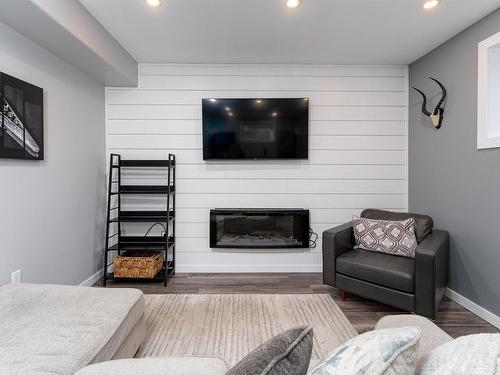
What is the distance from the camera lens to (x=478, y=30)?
2434mm

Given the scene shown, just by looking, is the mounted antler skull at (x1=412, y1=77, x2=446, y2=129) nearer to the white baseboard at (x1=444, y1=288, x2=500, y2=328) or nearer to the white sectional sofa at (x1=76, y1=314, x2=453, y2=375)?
the white baseboard at (x1=444, y1=288, x2=500, y2=328)

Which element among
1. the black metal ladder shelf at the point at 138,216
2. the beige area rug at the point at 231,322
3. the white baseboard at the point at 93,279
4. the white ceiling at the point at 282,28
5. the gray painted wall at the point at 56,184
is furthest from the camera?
the black metal ladder shelf at the point at 138,216

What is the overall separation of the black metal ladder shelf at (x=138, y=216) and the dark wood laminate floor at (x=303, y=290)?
216 mm

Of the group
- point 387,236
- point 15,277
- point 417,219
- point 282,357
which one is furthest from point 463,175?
point 15,277

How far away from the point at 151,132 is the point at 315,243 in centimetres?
244

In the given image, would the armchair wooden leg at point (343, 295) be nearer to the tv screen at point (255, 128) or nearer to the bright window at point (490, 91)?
the tv screen at point (255, 128)

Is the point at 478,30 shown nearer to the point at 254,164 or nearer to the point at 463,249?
the point at 463,249

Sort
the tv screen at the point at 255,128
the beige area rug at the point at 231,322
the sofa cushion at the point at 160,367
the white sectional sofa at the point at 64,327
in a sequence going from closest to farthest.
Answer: the sofa cushion at the point at 160,367 < the white sectional sofa at the point at 64,327 < the beige area rug at the point at 231,322 < the tv screen at the point at 255,128

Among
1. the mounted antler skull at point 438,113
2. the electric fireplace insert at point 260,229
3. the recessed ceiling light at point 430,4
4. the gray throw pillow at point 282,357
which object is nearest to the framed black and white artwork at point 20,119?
the electric fireplace insert at point 260,229

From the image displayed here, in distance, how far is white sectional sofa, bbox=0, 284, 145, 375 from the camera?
1.12 metres

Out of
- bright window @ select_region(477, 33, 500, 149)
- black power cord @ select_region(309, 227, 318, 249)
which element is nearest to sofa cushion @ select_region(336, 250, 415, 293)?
black power cord @ select_region(309, 227, 318, 249)

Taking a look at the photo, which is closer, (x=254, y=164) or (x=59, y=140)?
(x=59, y=140)

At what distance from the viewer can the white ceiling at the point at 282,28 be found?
226 cm

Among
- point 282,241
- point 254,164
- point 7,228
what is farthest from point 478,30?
point 7,228
